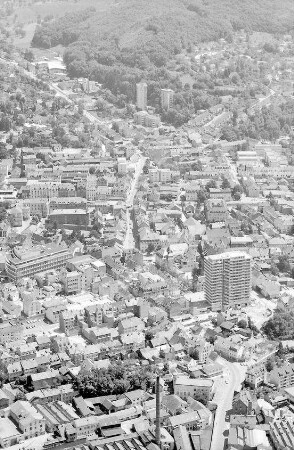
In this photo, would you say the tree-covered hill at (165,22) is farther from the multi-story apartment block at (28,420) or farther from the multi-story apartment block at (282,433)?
the multi-story apartment block at (282,433)

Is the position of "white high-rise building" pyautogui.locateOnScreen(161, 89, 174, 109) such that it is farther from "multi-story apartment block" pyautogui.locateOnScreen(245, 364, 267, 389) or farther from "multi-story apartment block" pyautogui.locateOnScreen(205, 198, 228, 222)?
"multi-story apartment block" pyautogui.locateOnScreen(245, 364, 267, 389)

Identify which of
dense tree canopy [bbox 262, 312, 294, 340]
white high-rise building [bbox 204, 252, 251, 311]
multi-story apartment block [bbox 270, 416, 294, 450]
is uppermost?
white high-rise building [bbox 204, 252, 251, 311]

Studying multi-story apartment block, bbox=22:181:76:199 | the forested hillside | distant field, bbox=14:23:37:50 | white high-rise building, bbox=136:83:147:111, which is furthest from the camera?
distant field, bbox=14:23:37:50

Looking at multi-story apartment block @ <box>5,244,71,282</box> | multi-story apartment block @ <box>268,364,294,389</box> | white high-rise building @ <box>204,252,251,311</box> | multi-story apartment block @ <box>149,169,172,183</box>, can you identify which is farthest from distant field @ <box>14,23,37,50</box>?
multi-story apartment block @ <box>268,364,294,389</box>

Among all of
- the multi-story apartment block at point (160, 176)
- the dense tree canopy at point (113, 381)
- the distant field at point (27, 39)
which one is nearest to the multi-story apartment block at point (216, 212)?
the multi-story apartment block at point (160, 176)

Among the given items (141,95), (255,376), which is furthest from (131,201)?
(141,95)

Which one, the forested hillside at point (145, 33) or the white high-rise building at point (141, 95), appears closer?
the white high-rise building at point (141, 95)
